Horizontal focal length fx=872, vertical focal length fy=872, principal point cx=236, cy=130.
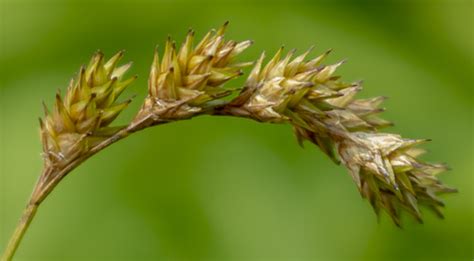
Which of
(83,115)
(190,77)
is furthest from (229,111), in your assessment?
(83,115)

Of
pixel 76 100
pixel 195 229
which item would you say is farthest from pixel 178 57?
pixel 195 229

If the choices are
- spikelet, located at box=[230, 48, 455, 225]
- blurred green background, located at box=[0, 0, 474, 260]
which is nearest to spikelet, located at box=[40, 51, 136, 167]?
spikelet, located at box=[230, 48, 455, 225]

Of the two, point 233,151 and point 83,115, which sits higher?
point 233,151

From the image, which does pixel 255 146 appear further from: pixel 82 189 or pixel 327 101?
pixel 327 101

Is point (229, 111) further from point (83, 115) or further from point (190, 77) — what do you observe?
point (83, 115)

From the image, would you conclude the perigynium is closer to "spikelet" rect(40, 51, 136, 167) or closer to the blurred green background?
"spikelet" rect(40, 51, 136, 167)
